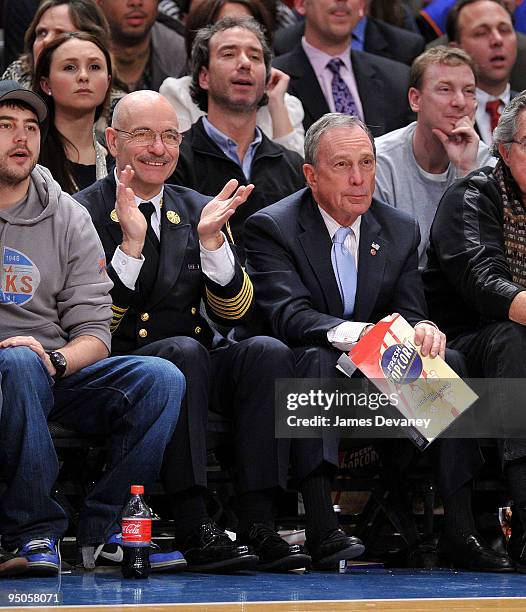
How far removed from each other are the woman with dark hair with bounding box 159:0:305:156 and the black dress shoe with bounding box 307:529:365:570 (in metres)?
2.40

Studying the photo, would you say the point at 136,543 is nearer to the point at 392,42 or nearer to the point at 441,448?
the point at 441,448

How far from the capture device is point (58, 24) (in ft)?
20.3

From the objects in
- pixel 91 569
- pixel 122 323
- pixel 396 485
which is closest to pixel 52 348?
pixel 122 323

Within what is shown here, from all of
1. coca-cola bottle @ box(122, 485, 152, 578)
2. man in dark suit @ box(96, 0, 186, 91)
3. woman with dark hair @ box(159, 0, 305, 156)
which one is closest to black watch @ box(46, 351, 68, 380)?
coca-cola bottle @ box(122, 485, 152, 578)

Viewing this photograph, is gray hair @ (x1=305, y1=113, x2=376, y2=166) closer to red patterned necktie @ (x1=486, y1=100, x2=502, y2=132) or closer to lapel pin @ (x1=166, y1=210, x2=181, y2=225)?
lapel pin @ (x1=166, y1=210, x2=181, y2=225)

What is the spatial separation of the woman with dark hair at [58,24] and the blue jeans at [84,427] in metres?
2.15

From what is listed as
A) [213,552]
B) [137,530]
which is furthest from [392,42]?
[137,530]

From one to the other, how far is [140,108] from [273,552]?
1.72 m

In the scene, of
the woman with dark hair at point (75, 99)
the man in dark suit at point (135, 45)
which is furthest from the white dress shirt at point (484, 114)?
the woman with dark hair at point (75, 99)

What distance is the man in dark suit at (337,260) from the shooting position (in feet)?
15.5

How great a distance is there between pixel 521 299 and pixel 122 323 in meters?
1.45

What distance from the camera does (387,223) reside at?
519 centimetres

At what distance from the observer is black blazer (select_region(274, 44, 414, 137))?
683 cm

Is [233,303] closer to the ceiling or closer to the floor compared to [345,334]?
closer to the ceiling
